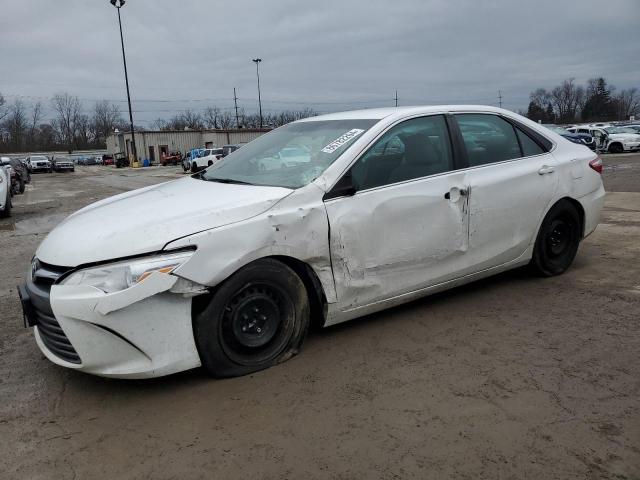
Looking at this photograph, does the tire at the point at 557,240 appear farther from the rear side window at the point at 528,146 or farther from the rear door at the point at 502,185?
the rear side window at the point at 528,146

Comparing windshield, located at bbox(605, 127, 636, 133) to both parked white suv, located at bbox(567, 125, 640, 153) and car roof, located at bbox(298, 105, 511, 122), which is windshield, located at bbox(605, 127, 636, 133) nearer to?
parked white suv, located at bbox(567, 125, 640, 153)

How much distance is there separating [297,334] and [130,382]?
1013 mm

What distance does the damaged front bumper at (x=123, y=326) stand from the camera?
266cm

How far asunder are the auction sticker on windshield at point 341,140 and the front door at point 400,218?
18cm

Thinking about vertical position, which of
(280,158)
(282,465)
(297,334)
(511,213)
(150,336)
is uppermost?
(280,158)

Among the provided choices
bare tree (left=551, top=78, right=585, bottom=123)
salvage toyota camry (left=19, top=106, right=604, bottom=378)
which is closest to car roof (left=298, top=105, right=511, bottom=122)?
salvage toyota camry (left=19, top=106, right=604, bottom=378)

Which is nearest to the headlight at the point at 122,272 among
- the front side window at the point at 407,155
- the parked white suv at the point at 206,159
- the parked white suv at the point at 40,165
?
the front side window at the point at 407,155

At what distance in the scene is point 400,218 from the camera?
3531 mm

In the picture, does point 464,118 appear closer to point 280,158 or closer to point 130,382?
point 280,158

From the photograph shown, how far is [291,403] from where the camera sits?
278 cm

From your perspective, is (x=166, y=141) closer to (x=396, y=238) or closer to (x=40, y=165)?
(x=40, y=165)

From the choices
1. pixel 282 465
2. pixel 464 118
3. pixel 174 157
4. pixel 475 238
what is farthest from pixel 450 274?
pixel 174 157

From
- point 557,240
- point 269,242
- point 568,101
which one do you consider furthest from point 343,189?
point 568,101

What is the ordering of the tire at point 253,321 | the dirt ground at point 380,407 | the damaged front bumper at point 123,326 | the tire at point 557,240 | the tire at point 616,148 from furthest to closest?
the tire at point 616,148
the tire at point 557,240
the tire at point 253,321
the damaged front bumper at point 123,326
the dirt ground at point 380,407
